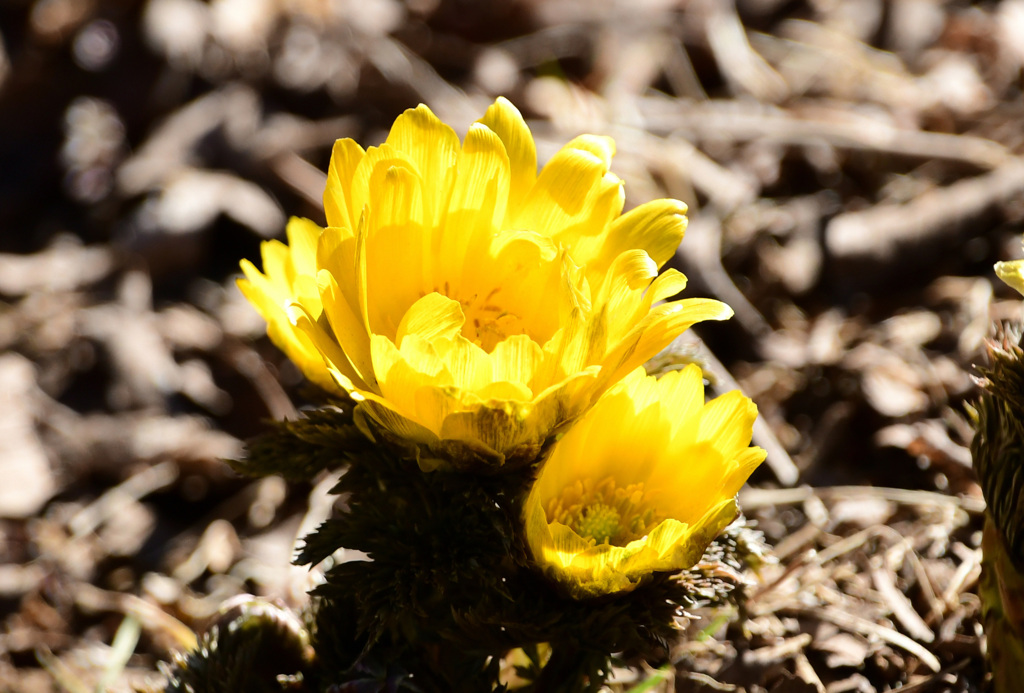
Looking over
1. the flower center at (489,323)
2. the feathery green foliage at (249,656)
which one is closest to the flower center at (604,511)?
the flower center at (489,323)

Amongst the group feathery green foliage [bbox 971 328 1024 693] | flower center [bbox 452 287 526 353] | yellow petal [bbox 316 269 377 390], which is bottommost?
feathery green foliage [bbox 971 328 1024 693]

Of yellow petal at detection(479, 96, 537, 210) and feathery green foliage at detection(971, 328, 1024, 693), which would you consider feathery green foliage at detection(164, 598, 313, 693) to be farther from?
feathery green foliage at detection(971, 328, 1024, 693)

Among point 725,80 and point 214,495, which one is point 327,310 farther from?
point 725,80

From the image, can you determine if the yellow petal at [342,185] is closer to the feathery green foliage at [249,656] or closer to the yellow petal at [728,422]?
the yellow petal at [728,422]

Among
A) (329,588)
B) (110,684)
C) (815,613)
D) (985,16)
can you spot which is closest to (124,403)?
(110,684)

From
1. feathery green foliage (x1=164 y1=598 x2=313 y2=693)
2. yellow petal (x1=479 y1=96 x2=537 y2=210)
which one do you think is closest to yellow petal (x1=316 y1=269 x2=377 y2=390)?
yellow petal (x1=479 y1=96 x2=537 y2=210)

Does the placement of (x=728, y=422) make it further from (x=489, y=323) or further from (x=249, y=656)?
(x=249, y=656)
